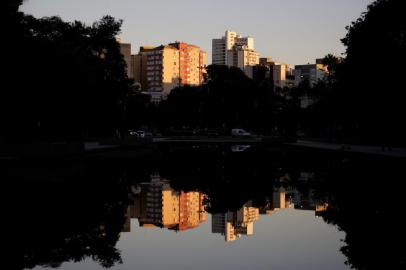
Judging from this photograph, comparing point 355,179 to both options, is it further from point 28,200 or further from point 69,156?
point 69,156

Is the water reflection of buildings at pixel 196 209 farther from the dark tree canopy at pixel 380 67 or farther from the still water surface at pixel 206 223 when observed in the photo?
the dark tree canopy at pixel 380 67

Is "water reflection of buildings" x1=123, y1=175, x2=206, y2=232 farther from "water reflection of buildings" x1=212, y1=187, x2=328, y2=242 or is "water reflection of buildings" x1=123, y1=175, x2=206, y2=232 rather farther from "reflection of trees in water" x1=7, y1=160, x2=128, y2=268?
"water reflection of buildings" x1=212, y1=187, x2=328, y2=242

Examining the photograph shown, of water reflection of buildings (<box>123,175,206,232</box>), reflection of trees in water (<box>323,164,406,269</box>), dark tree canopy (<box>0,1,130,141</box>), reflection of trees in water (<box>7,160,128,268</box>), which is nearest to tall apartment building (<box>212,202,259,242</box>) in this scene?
water reflection of buildings (<box>123,175,206,232</box>)

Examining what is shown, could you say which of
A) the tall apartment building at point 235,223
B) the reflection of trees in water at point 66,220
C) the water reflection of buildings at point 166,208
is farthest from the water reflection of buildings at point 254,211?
the reflection of trees in water at point 66,220

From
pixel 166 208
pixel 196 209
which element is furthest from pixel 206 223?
pixel 166 208

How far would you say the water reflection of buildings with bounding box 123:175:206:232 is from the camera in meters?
12.5

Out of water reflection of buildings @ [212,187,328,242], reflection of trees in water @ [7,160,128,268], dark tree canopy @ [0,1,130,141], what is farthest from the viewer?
dark tree canopy @ [0,1,130,141]

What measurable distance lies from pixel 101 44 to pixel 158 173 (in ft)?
129

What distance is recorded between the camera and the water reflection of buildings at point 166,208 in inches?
494

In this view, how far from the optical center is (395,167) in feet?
89.8

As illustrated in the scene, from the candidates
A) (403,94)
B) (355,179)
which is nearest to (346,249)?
(355,179)

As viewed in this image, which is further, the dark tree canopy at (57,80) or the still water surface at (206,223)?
the dark tree canopy at (57,80)

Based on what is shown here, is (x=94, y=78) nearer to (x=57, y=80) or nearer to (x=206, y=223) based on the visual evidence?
(x=57, y=80)

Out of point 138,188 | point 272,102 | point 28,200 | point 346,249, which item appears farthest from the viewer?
point 272,102
